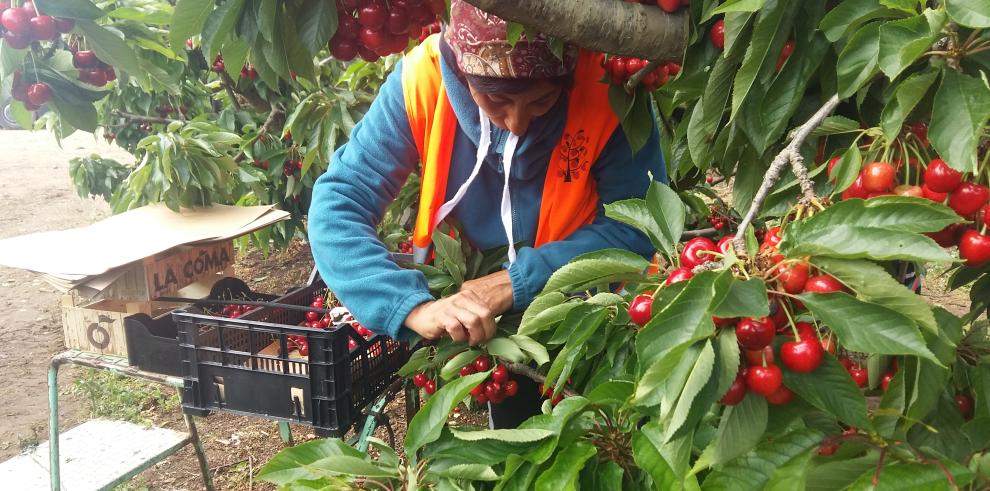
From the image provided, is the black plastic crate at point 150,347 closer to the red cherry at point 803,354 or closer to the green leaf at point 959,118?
the red cherry at point 803,354

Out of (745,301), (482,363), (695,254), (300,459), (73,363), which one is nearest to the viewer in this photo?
(745,301)

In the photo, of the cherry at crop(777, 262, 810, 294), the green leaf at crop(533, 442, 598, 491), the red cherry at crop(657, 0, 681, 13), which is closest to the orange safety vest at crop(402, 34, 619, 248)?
the red cherry at crop(657, 0, 681, 13)

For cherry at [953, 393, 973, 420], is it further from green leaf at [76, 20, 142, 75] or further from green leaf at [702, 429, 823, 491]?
green leaf at [76, 20, 142, 75]

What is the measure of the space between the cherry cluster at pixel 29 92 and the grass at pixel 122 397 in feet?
8.90

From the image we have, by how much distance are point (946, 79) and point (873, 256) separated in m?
0.28

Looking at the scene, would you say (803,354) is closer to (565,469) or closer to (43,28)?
(565,469)

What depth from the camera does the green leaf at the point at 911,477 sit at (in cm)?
75

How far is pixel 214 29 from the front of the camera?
1224 mm

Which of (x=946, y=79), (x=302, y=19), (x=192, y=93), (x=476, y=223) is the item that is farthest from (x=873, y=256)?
(x=192, y=93)

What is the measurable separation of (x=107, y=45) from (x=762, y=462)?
137 cm

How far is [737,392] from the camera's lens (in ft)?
2.48

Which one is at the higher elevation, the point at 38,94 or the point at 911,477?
the point at 38,94

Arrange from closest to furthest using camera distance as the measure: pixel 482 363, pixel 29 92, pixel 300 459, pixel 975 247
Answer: pixel 975 247 < pixel 300 459 < pixel 29 92 < pixel 482 363

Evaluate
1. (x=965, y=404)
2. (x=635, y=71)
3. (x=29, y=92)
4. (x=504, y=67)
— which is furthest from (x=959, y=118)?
(x=29, y=92)
